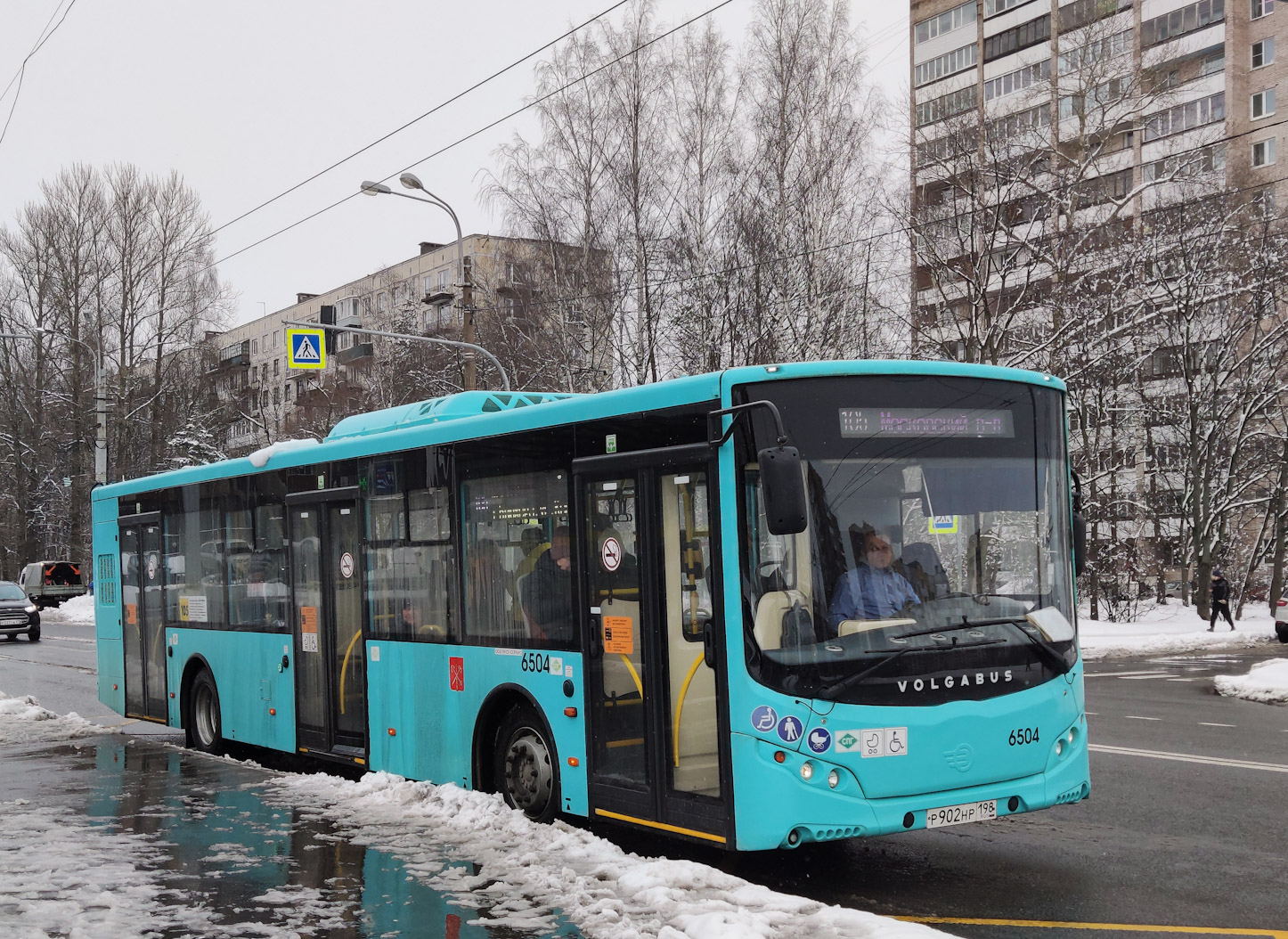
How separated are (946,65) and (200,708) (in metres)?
60.5

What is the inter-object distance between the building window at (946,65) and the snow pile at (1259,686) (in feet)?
165

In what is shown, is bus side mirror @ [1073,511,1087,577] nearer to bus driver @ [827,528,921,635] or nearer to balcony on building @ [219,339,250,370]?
bus driver @ [827,528,921,635]

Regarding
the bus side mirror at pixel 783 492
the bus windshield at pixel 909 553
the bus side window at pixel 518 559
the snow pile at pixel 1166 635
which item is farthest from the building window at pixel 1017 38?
the bus side mirror at pixel 783 492

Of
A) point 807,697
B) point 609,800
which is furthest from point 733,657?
point 609,800

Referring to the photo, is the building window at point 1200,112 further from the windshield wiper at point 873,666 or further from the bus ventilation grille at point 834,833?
the bus ventilation grille at point 834,833

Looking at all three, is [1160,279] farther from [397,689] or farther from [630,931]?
[630,931]

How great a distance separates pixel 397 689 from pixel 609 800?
2.79 m

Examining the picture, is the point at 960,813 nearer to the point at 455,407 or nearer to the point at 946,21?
the point at 455,407

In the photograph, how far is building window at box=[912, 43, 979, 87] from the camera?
2542 inches

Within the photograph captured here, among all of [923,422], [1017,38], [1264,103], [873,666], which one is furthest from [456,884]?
[1017,38]

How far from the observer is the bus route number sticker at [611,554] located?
7703mm

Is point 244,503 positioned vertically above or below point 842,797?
above

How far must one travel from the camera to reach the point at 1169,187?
1459 inches

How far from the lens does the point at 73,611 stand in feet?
170
